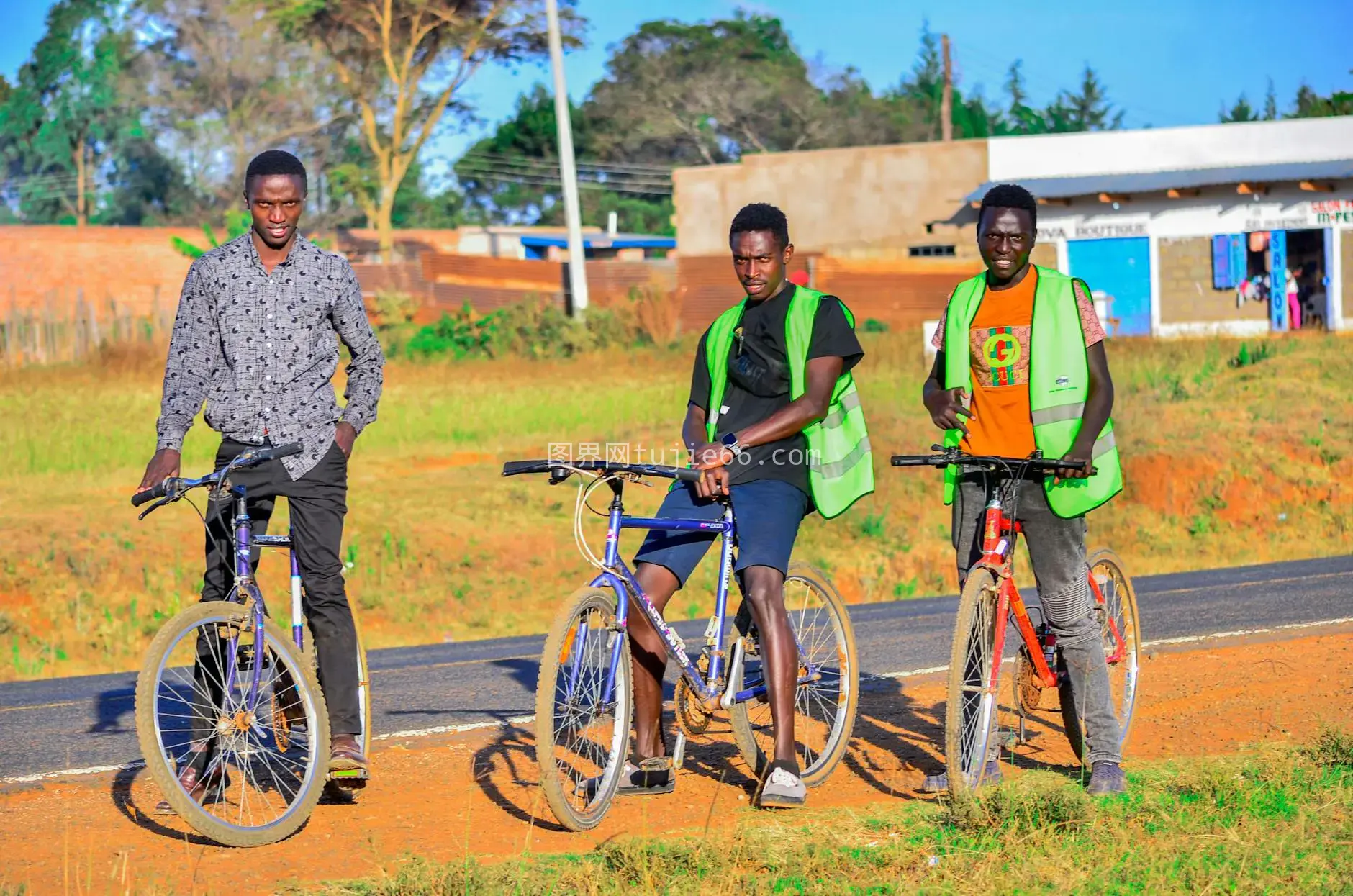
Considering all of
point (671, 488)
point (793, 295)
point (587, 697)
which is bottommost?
point (587, 697)

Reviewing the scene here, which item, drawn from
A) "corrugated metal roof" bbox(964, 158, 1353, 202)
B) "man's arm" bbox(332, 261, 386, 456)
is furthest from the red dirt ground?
"corrugated metal roof" bbox(964, 158, 1353, 202)

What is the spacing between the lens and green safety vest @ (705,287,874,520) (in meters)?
5.87

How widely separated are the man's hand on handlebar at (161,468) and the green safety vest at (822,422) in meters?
1.89

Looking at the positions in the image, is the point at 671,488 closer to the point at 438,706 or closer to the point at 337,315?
the point at 337,315

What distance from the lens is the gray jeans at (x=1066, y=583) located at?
589cm

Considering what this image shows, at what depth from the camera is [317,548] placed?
18.7 ft

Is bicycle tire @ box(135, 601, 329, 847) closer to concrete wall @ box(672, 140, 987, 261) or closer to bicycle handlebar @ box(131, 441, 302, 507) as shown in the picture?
bicycle handlebar @ box(131, 441, 302, 507)

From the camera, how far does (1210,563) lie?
18156 millimetres

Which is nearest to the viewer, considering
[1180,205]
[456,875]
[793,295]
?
[456,875]

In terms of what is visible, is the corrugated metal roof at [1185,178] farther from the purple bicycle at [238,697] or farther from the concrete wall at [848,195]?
the purple bicycle at [238,697]

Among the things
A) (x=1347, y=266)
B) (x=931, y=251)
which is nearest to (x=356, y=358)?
(x=1347, y=266)

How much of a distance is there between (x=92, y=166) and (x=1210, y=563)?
170 feet

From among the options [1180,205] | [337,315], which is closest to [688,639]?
[337,315]

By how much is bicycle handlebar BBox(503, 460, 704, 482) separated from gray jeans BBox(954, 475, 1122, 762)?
3.57 feet
